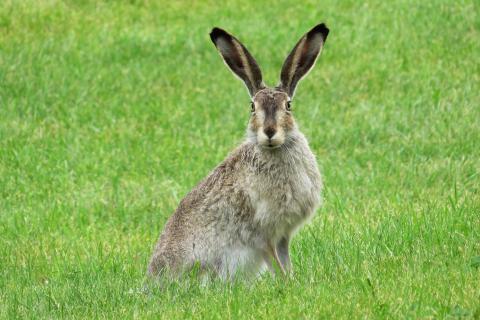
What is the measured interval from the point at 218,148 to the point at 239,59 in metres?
4.17

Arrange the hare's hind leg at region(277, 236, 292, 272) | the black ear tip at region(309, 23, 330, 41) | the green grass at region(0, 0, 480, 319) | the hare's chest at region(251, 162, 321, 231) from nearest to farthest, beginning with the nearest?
1. the green grass at region(0, 0, 480, 319)
2. the hare's chest at region(251, 162, 321, 231)
3. the hare's hind leg at region(277, 236, 292, 272)
4. the black ear tip at region(309, 23, 330, 41)

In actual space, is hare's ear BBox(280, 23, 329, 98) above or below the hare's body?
above

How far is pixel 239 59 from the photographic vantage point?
6.57m

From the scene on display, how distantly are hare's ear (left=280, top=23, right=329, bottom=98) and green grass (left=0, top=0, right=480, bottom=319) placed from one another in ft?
3.83

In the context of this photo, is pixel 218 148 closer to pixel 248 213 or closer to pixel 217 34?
pixel 217 34

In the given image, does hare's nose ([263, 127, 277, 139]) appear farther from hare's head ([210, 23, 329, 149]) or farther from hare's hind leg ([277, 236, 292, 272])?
hare's hind leg ([277, 236, 292, 272])

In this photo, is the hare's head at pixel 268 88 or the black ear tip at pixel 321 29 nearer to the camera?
the hare's head at pixel 268 88

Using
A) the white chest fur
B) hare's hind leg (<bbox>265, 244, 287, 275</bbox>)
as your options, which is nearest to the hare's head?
the white chest fur

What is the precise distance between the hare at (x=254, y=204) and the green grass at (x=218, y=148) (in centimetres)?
22

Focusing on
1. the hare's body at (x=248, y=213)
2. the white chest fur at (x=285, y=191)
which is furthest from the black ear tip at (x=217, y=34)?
the white chest fur at (x=285, y=191)

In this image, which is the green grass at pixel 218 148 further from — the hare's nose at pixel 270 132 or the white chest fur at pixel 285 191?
the hare's nose at pixel 270 132

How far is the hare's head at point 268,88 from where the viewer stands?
6.07m

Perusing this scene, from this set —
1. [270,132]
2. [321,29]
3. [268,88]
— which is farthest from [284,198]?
[321,29]

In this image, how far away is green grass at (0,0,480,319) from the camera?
236 inches
